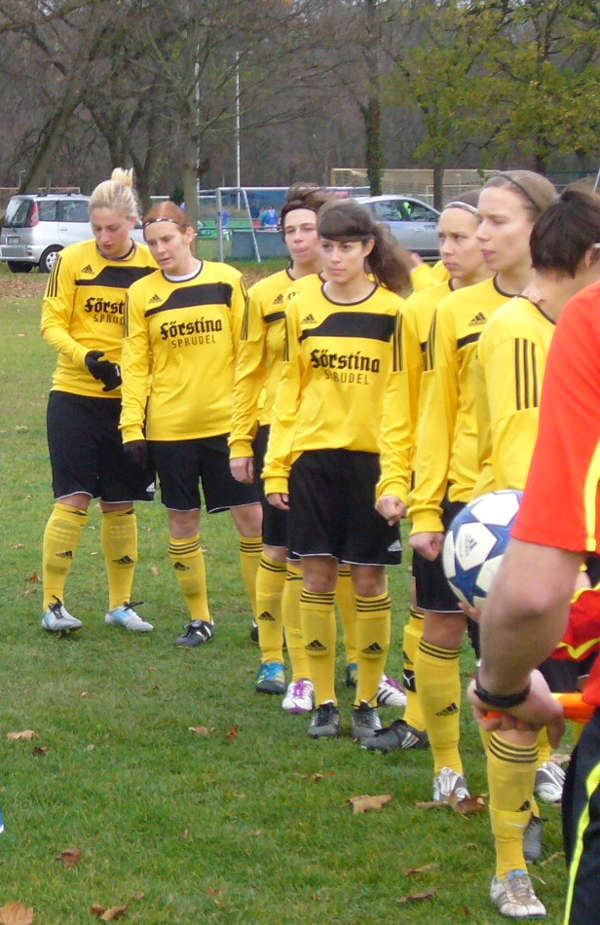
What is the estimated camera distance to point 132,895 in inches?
159

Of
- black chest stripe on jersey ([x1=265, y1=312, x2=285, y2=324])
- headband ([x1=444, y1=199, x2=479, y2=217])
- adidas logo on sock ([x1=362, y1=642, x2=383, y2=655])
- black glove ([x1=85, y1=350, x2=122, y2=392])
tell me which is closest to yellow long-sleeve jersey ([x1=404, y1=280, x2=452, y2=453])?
headband ([x1=444, y1=199, x2=479, y2=217])

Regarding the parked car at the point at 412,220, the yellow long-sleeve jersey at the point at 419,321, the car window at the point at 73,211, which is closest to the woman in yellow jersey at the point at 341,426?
the yellow long-sleeve jersey at the point at 419,321

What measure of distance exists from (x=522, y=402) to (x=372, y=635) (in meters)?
2.22

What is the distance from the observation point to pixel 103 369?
6.82 m

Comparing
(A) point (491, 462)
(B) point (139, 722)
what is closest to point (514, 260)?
(A) point (491, 462)

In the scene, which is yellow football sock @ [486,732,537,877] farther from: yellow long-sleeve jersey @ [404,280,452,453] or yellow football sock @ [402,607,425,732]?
yellow football sock @ [402,607,425,732]

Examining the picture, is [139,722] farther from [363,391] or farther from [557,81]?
[557,81]

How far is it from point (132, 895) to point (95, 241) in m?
3.89

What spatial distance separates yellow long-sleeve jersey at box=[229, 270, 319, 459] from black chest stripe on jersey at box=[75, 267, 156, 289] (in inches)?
40.2

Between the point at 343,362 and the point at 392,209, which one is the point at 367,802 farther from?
the point at 392,209

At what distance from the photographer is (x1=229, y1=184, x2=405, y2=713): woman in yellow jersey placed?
19.5ft

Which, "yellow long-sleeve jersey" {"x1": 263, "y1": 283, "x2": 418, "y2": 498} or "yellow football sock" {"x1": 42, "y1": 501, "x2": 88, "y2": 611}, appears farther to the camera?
"yellow football sock" {"x1": 42, "y1": 501, "x2": 88, "y2": 611}

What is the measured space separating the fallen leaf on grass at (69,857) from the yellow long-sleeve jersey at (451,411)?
152 centimetres

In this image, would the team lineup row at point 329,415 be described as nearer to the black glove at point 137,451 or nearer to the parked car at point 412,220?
the black glove at point 137,451
